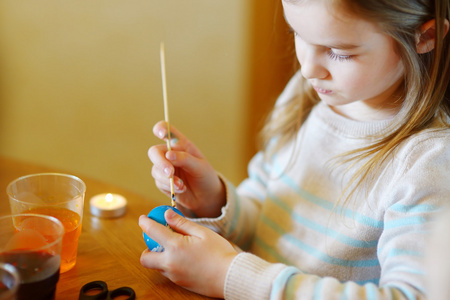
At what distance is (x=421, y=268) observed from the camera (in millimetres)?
678

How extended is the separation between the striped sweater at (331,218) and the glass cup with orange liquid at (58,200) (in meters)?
0.23

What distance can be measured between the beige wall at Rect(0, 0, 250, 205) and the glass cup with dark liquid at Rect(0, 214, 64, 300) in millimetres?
988

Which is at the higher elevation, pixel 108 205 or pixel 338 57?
pixel 338 57

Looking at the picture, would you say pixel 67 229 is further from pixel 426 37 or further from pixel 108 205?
pixel 426 37

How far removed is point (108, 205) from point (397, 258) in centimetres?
49

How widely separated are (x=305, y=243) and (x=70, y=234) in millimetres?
426

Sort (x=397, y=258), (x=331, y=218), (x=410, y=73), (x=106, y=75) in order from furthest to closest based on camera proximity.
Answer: (x=106, y=75), (x=331, y=218), (x=410, y=73), (x=397, y=258)

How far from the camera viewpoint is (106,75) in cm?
174

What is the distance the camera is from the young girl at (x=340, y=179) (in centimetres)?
71

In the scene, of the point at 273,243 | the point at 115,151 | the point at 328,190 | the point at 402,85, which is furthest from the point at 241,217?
the point at 115,151

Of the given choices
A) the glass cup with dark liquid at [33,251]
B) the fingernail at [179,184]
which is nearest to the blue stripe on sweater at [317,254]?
the fingernail at [179,184]

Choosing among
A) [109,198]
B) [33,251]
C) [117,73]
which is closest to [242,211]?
[109,198]

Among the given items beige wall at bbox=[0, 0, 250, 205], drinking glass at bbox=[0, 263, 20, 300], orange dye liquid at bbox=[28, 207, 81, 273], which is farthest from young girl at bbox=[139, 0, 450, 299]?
beige wall at bbox=[0, 0, 250, 205]

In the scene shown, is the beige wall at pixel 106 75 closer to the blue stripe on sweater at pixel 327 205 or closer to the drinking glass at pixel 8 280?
the blue stripe on sweater at pixel 327 205
